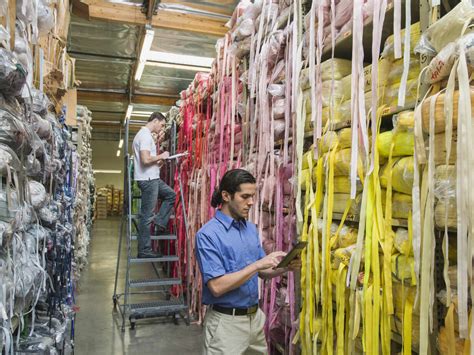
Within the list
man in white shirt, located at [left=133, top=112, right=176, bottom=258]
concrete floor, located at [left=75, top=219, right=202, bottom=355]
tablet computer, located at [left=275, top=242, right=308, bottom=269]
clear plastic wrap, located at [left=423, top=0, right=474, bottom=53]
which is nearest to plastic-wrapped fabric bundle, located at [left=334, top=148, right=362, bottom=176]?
tablet computer, located at [left=275, top=242, right=308, bottom=269]

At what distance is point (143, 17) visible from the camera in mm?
6984

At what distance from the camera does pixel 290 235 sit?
9.57ft

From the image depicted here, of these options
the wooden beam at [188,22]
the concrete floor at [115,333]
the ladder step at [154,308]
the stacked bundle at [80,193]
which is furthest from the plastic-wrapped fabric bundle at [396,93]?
the wooden beam at [188,22]

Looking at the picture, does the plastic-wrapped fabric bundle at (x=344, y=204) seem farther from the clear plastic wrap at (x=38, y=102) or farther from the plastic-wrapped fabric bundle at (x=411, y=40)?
the clear plastic wrap at (x=38, y=102)

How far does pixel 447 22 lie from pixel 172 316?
16.6 feet

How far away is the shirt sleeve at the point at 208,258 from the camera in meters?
2.17

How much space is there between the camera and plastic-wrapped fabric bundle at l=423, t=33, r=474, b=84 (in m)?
1.41

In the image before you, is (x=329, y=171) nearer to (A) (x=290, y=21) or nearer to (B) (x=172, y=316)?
(A) (x=290, y=21)

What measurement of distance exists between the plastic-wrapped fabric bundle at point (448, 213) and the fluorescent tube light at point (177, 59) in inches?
302

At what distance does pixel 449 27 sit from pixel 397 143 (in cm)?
53

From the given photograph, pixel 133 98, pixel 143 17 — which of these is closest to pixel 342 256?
pixel 143 17

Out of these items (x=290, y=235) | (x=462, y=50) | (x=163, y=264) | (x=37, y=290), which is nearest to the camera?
(x=462, y=50)

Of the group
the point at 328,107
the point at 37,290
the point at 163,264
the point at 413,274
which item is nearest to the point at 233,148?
the point at 328,107

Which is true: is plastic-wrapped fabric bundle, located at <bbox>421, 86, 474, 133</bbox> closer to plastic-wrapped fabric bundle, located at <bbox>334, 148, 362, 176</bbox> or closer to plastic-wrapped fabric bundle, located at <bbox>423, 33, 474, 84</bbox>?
plastic-wrapped fabric bundle, located at <bbox>423, 33, 474, 84</bbox>
